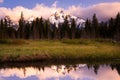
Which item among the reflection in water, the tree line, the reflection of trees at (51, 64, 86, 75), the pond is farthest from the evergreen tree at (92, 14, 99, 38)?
the reflection of trees at (51, 64, 86, 75)

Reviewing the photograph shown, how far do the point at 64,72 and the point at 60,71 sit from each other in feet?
4.45

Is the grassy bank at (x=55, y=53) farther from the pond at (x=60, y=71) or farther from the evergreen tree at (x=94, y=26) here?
the evergreen tree at (x=94, y=26)

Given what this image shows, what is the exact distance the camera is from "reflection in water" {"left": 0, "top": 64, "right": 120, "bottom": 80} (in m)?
40.1

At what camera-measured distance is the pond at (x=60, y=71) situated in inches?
1586

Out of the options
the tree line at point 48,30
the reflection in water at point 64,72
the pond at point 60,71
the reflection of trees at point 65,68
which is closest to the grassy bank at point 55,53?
the pond at point 60,71

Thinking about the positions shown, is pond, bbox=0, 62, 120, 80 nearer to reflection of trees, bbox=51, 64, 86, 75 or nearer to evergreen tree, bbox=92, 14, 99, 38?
reflection of trees, bbox=51, 64, 86, 75

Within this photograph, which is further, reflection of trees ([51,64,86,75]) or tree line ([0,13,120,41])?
tree line ([0,13,120,41])

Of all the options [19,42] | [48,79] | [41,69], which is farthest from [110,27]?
→ [48,79]

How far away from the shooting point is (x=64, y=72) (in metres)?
45.2

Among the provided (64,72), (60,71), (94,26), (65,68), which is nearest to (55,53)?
(65,68)

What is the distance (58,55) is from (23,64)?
27.6ft

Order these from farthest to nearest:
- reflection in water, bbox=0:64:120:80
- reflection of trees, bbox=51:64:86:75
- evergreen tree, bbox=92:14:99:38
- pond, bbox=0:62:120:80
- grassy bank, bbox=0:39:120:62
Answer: evergreen tree, bbox=92:14:99:38 < grassy bank, bbox=0:39:120:62 < reflection of trees, bbox=51:64:86:75 < pond, bbox=0:62:120:80 < reflection in water, bbox=0:64:120:80

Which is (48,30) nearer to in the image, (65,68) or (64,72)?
(65,68)

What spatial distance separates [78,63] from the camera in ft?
178
